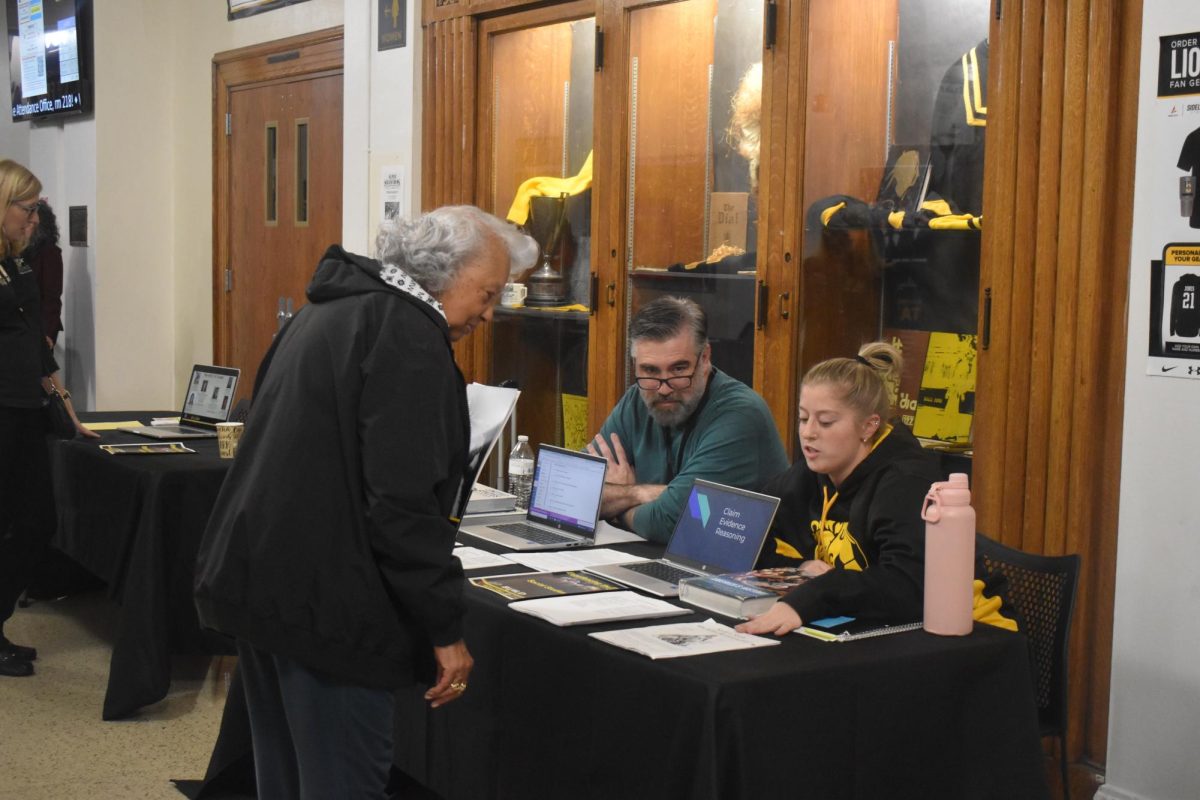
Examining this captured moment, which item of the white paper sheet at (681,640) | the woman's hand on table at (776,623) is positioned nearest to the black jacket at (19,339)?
the white paper sheet at (681,640)

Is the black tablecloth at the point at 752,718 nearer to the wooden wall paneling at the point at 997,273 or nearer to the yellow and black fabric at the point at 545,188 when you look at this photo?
the wooden wall paneling at the point at 997,273

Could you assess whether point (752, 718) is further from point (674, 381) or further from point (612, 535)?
point (674, 381)

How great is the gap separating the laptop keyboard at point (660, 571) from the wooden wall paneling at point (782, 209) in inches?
41.9

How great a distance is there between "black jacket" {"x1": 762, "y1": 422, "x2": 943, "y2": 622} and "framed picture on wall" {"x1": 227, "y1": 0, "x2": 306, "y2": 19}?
4.26 m

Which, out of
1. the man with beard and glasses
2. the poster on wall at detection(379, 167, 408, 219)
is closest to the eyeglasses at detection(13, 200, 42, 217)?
the poster on wall at detection(379, 167, 408, 219)

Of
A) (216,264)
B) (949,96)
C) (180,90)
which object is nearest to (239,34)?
(180,90)

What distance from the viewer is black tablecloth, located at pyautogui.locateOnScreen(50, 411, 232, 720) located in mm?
3801

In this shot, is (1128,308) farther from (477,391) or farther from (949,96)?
(477,391)

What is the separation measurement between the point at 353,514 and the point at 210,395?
10.1 ft

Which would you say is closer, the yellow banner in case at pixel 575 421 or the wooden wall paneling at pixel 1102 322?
the wooden wall paneling at pixel 1102 322

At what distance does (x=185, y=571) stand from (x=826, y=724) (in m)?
2.45

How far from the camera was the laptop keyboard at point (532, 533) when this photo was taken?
3.00 metres

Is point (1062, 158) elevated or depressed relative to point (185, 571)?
elevated

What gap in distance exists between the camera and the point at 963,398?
340cm
